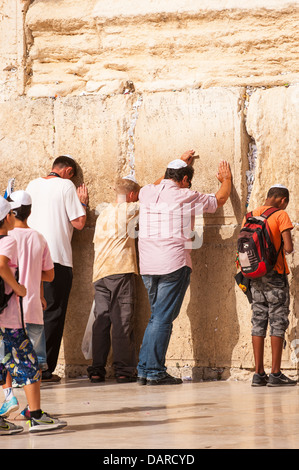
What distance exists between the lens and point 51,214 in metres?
7.87

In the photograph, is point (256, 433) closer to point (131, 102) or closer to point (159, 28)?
point (131, 102)

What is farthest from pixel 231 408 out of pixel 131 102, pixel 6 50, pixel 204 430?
pixel 6 50

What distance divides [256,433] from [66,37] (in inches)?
199

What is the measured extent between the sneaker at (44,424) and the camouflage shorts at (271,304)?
253 centimetres

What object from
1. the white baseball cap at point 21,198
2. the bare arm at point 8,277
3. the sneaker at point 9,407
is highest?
the white baseball cap at point 21,198

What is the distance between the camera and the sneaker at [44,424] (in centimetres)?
504

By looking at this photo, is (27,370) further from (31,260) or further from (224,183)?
(224,183)

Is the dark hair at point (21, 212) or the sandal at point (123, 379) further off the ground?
the dark hair at point (21, 212)

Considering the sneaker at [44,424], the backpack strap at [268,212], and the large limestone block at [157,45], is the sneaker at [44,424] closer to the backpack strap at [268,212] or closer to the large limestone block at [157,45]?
the backpack strap at [268,212]

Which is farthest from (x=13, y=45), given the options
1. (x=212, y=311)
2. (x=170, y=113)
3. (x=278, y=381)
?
(x=278, y=381)

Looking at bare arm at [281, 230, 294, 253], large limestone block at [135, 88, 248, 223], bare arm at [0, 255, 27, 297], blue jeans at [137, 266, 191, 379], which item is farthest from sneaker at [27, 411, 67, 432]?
large limestone block at [135, 88, 248, 223]

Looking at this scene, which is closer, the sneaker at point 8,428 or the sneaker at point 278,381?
the sneaker at point 8,428

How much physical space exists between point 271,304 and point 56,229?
2.02 m

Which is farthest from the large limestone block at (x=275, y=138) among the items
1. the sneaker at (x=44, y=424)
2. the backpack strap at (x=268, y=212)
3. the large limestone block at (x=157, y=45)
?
the sneaker at (x=44, y=424)
